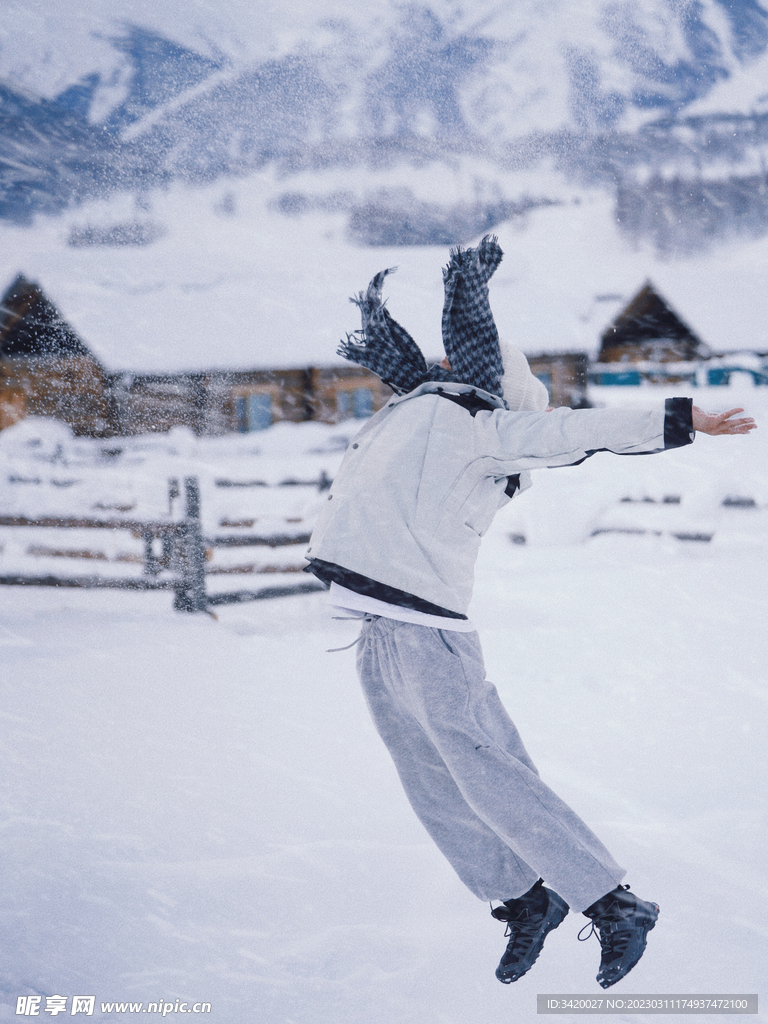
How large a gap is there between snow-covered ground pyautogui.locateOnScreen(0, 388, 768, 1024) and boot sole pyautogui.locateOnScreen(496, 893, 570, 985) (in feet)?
0.30

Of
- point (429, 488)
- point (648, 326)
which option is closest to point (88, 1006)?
point (429, 488)

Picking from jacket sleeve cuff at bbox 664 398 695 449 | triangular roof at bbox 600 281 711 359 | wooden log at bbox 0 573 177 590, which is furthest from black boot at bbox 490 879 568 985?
triangular roof at bbox 600 281 711 359

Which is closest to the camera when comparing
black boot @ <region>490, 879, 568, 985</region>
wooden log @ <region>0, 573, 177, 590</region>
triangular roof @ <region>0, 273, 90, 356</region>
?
black boot @ <region>490, 879, 568, 985</region>

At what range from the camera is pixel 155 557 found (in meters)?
6.06

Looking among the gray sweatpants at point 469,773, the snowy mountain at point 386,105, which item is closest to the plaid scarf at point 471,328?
the gray sweatpants at point 469,773

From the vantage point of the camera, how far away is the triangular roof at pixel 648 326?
1378cm

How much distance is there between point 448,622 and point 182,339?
448 inches

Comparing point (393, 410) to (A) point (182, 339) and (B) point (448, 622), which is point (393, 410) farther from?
(A) point (182, 339)

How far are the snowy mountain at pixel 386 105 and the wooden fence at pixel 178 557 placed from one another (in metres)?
11.3

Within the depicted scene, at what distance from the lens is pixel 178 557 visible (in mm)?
5773

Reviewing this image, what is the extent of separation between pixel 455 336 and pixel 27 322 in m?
12.9

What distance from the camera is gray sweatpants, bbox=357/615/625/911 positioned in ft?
4.98

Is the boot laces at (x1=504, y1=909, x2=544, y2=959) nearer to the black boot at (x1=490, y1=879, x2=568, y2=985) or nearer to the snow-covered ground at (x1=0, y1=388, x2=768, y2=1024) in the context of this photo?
the black boot at (x1=490, y1=879, x2=568, y2=985)

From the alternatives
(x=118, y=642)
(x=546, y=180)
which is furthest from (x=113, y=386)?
(x=546, y=180)
